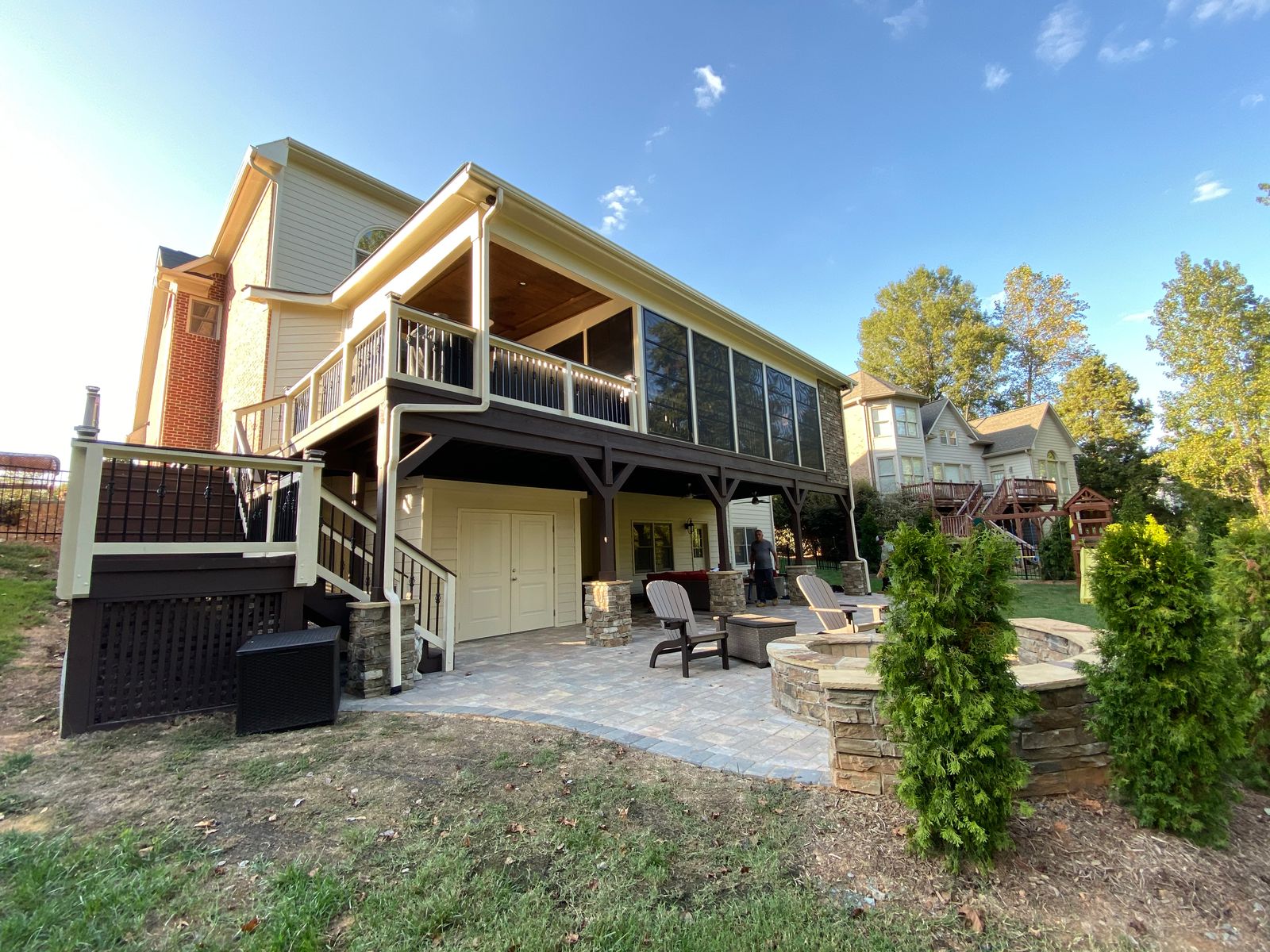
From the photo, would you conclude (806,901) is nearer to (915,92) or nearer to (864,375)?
(915,92)

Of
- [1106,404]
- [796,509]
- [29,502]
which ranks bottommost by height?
[796,509]

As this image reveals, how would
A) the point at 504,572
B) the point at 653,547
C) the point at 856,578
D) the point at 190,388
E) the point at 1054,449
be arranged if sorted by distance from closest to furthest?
the point at 504,572 → the point at 190,388 → the point at 653,547 → the point at 856,578 → the point at 1054,449

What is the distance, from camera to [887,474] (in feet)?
82.7

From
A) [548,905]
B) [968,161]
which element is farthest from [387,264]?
[968,161]

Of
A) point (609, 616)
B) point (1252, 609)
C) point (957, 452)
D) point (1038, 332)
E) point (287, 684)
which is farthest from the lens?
point (1038, 332)

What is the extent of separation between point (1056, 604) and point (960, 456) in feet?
62.9

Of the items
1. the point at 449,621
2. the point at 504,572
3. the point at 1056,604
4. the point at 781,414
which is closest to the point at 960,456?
the point at 1056,604

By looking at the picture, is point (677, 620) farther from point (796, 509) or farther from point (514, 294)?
point (796, 509)

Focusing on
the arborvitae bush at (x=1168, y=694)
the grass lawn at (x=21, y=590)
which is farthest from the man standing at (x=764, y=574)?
the grass lawn at (x=21, y=590)

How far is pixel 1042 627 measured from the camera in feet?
16.1

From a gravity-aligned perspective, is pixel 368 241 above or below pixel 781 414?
above

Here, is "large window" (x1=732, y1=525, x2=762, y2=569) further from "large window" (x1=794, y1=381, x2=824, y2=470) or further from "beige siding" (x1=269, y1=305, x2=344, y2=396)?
"beige siding" (x1=269, y1=305, x2=344, y2=396)

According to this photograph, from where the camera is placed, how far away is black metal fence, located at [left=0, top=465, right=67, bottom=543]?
942cm

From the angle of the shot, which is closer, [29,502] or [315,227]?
[29,502]
